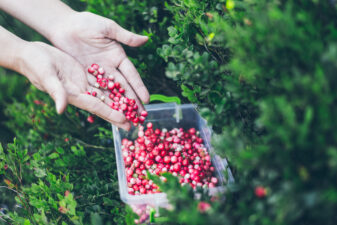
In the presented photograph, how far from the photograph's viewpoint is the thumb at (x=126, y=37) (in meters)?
2.13

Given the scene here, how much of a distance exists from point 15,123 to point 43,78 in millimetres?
1209

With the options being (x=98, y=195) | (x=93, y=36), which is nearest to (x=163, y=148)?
(x=98, y=195)

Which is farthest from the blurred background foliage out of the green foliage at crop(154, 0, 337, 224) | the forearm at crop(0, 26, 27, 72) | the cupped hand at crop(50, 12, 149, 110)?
the forearm at crop(0, 26, 27, 72)

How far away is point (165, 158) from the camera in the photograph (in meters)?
2.29

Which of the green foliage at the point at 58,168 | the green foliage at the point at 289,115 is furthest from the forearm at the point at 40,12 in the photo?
the green foliage at the point at 289,115

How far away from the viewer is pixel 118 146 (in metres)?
2.25

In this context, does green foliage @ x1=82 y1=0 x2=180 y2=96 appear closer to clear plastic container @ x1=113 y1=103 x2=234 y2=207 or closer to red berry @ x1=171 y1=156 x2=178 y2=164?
clear plastic container @ x1=113 y1=103 x2=234 y2=207

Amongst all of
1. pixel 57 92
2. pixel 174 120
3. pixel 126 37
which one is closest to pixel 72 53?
pixel 126 37

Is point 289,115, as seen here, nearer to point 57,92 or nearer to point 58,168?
point 57,92

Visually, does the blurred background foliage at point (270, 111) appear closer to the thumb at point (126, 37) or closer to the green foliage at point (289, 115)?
the green foliage at point (289, 115)

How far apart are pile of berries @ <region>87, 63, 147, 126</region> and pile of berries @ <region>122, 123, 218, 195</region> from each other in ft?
0.78

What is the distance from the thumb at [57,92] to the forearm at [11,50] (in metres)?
0.44

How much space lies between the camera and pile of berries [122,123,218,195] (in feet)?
7.22

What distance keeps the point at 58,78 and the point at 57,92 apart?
0.69 ft
